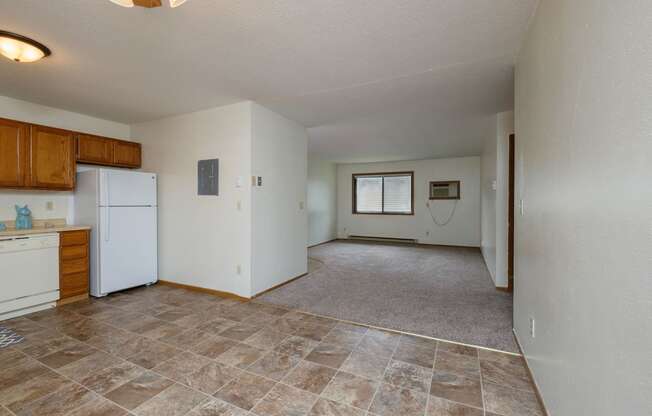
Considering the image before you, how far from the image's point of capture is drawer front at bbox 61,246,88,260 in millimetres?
3283

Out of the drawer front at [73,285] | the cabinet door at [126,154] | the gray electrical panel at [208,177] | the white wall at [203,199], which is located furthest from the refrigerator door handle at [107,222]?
the gray electrical panel at [208,177]

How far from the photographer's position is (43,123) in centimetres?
354

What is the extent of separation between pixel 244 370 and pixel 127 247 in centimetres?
272

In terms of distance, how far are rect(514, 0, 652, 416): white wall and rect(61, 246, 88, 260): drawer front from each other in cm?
457

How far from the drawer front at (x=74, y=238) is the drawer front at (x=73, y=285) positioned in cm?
36

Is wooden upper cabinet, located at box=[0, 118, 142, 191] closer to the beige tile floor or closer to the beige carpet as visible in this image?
the beige tile floor

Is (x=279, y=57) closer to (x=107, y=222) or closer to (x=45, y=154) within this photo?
(x=107, y=222)

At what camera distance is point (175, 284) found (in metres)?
3.96

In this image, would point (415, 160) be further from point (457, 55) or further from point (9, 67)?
point (9, 67)

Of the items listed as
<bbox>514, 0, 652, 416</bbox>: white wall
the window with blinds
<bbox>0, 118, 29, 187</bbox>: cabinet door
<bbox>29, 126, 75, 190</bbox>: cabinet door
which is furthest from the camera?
the window with blinds

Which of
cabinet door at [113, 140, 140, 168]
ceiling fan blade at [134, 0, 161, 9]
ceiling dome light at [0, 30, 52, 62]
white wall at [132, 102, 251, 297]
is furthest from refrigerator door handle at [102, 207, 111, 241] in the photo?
ceiling fan blade at [134, 0, 161, 9]

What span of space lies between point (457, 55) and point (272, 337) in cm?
285

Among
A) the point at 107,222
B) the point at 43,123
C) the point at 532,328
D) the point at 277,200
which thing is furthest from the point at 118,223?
the point at 532,328

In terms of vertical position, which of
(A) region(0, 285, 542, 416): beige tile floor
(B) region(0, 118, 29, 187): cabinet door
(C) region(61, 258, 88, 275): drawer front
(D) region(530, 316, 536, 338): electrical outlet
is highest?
(B) region(0, 118, 29, 187): cabinet door
